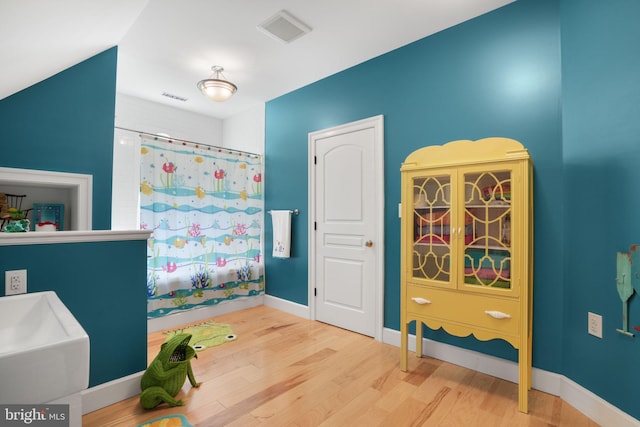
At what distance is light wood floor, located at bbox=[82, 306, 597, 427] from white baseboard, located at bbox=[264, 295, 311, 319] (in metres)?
0.68

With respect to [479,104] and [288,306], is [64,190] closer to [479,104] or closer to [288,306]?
[288,306]

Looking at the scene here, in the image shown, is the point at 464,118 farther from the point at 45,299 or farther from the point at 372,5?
the point at 45,299

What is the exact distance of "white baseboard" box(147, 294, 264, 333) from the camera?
304cm

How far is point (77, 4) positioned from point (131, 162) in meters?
2.27

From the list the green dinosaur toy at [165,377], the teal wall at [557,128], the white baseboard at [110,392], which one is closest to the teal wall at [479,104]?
the teal wall at [557,128]

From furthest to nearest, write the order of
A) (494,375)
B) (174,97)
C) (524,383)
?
(174,97)
(494,375)
(524,383)

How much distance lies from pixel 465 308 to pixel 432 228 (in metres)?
0.55

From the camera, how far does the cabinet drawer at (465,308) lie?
1.85 meters

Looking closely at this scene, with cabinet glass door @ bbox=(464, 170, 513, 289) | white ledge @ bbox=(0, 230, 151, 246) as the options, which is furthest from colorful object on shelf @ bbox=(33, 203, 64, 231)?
cabinet glass door @ bbox=(464, 170, 513, 289)

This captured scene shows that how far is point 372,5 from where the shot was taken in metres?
2.16

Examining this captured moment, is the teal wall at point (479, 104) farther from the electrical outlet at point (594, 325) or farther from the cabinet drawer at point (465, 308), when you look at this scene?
the cabinet drawer at point (465, 308)

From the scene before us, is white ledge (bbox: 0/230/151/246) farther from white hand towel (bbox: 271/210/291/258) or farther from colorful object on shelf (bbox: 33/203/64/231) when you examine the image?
white hand towel (bbox: 271/210/291/258)

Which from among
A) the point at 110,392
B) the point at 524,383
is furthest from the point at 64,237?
the point at 524,383

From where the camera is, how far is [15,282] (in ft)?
4.96
